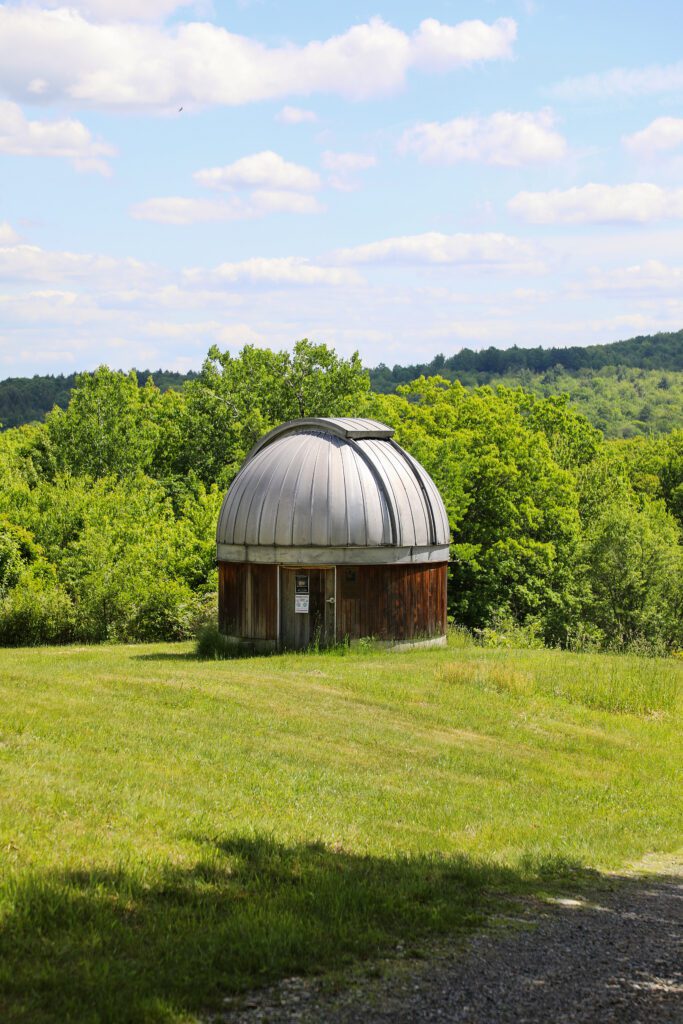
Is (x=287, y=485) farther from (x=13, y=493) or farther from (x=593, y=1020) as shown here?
(x=593, y=1020)

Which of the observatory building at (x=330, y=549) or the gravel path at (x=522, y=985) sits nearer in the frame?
the gravel path at (x=522, y=985)

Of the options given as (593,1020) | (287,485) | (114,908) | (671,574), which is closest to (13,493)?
(287,485)

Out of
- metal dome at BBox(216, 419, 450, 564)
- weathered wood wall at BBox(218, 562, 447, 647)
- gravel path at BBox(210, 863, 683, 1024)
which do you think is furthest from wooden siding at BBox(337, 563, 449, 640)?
gravel path at BBox(210, 863, 683, 1024)

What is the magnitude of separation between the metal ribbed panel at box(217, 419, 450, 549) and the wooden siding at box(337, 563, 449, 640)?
2.36 ft

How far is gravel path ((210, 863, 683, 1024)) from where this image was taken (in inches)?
238

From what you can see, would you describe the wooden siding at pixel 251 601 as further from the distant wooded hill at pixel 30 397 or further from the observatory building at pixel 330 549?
the distant wooded hill at pixel 30 397

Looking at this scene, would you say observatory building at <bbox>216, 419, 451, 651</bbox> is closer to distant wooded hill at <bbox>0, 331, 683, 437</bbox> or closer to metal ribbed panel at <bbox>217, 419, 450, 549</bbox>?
metal ribbed panel at <bbox>217, 419, 450, 549</bbox>

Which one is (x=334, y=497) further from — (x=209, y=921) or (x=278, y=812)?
(x=209, y=921)

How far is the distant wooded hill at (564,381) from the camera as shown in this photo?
126 m

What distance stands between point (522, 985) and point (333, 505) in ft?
59.0

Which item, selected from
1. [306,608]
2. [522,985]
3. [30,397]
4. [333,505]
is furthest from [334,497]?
[30,397]

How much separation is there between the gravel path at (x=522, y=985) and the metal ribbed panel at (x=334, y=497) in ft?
53.4

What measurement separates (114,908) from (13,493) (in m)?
30.6

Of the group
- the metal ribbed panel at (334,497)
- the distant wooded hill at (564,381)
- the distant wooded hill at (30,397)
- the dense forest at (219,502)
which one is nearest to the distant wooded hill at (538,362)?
the distant wooded hill at (564,381)
